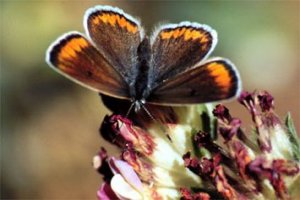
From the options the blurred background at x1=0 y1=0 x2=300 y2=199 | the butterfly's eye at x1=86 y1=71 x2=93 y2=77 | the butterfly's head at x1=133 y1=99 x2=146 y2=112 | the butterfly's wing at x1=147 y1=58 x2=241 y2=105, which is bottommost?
the blurred background at x1=0 y1=0 x2=300 y2=199

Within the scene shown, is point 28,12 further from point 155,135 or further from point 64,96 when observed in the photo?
point 155,135

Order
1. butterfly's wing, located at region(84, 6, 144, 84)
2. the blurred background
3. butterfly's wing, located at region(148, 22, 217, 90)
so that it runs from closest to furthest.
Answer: butterfly's wing, located at region(148, 22, 217, 90), butterfly's wing, located at region(84, 6, 144, 84), the blurred background

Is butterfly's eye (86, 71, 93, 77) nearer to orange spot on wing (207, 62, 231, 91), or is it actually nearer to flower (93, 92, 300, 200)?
flower (93, 92, 300, 200)

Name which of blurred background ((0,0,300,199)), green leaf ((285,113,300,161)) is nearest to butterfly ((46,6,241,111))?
green leaf ((285,113,300,161))

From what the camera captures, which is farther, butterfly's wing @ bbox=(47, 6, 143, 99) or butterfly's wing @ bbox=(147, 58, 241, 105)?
butterfly's wing @ bbox=(47, 6, 143, 99)

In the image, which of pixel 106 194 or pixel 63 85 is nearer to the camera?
pixel 106 194

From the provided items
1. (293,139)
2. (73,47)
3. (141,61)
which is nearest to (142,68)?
(141,61)

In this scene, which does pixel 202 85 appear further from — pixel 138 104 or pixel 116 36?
pixel 116 36
